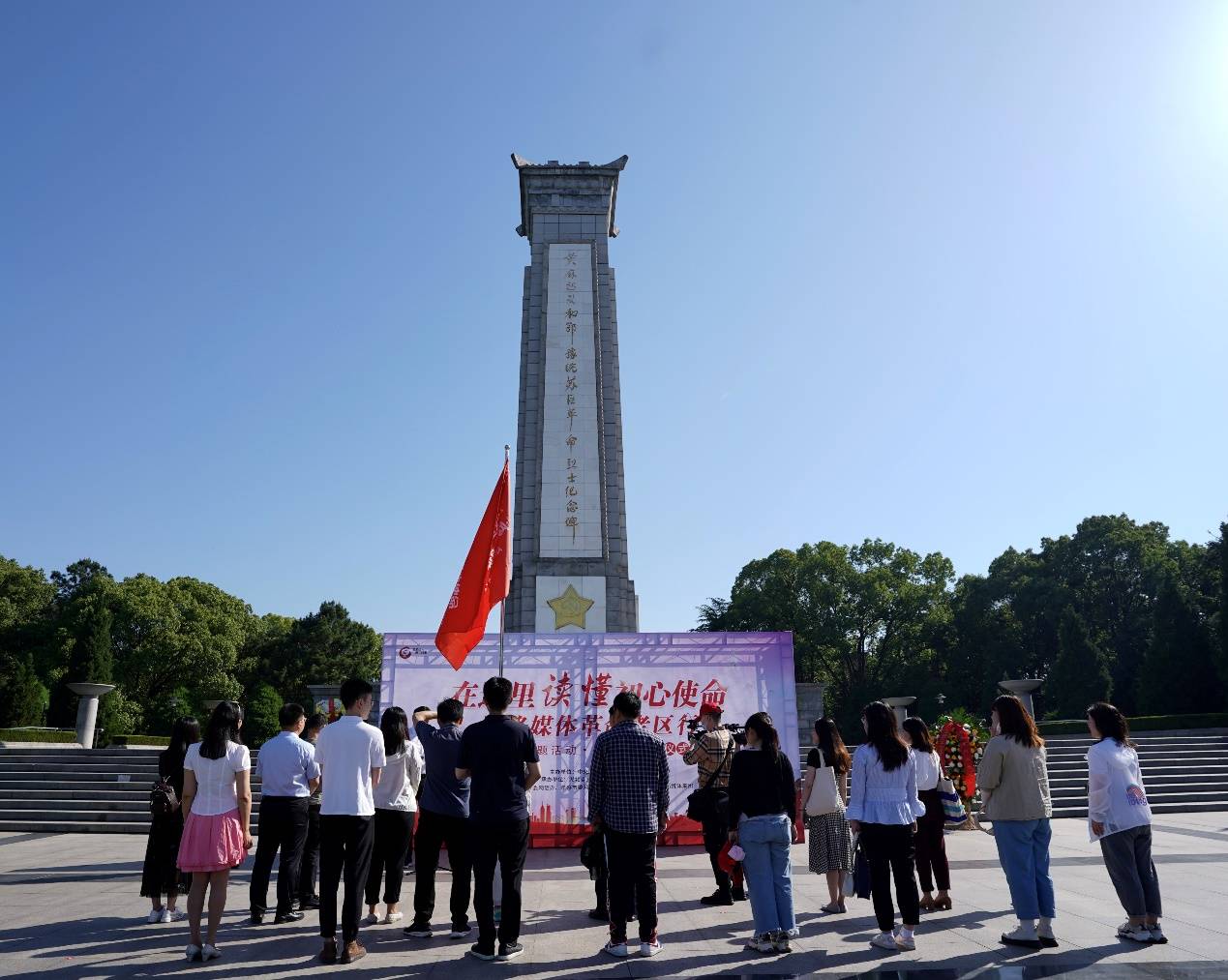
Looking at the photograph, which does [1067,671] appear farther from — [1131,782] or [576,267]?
[1131,782]

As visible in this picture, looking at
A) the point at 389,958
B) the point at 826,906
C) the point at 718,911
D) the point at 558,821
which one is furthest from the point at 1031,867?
the point at 558,821

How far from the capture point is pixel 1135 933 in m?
5.30

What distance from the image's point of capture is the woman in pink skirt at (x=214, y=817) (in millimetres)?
5078

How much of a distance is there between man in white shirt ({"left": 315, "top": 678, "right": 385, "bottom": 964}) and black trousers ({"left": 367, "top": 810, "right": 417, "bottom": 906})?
676 mm

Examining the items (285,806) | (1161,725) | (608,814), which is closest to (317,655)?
(1161,725)

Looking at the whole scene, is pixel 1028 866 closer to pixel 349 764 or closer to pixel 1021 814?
pixel 1021 814

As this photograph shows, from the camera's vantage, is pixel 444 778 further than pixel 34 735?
No

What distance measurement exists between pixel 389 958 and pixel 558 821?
543cm

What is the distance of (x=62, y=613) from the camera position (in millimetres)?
36312

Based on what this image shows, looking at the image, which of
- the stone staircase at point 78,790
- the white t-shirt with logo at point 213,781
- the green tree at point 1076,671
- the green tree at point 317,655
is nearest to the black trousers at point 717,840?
the white t-shirt with logo at point 213,781

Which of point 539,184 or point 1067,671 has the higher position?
point 539,184

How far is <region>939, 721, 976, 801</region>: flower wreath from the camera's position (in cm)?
1223

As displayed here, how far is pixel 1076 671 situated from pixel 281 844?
1280 inches

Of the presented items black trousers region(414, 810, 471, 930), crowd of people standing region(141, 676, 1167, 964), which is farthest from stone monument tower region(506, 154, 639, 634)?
crowd of people standing region(141, 676, 1167, 964)
